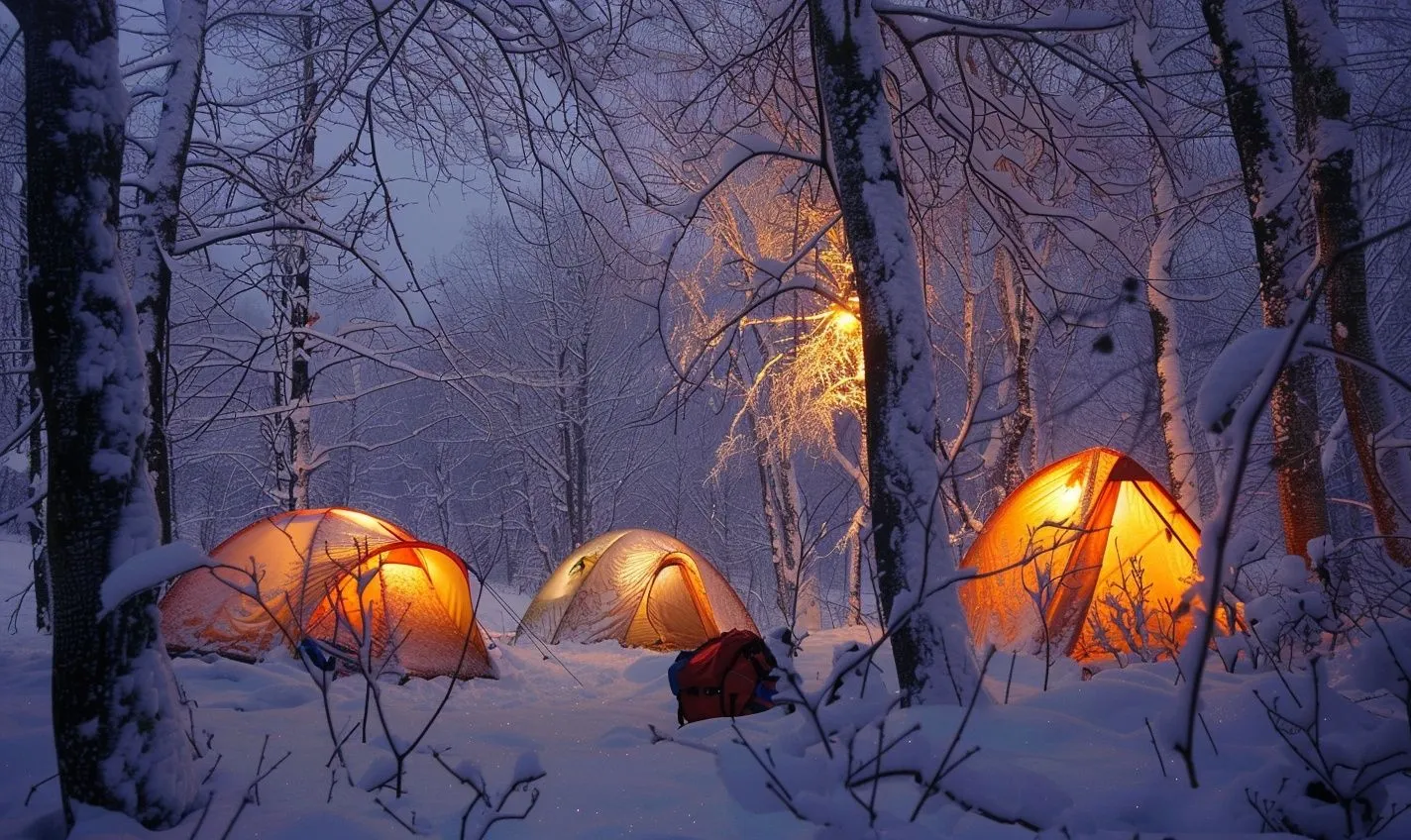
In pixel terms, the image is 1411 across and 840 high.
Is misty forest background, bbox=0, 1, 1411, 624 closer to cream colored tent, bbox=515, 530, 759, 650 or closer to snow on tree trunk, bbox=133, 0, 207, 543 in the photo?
snow on tree trunk, bbox=133, 0, 207, 543

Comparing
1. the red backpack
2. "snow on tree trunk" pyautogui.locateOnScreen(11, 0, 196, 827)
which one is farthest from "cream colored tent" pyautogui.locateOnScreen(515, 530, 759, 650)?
"snow on tree trunk" pyautogui.locateOnScreen(11, 0, 196, 827)

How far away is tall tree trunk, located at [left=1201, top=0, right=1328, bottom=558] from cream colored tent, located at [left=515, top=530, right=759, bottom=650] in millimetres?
Answer: 6097

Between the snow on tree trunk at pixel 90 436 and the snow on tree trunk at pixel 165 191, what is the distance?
8.77 feet

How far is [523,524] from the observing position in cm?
2155

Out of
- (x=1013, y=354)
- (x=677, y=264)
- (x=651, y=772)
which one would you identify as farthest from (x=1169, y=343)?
(x=677, y=264)

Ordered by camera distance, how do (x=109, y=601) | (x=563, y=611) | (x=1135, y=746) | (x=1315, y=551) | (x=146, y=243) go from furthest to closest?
(x=563, y=611)
(x=146, y=243)
(x=1315, y=551)
(x=1135, y=746)
(x=109, y=601)

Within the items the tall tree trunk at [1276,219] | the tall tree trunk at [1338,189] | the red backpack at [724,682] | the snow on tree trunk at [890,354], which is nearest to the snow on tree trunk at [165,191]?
the red backpack at [724,682]

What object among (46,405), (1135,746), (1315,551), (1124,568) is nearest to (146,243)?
(46,405)

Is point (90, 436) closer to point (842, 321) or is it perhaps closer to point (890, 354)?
point (890, 354)

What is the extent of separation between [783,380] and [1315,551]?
321 inches

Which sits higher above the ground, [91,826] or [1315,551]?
[1315,551]

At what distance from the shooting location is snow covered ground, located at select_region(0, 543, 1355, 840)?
140 cm

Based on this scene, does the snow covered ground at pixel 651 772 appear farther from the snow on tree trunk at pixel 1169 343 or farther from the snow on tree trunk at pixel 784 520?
the snow on tree trunk at pixel 784 520

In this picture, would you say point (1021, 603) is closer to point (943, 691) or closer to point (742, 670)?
point (742, 670)
